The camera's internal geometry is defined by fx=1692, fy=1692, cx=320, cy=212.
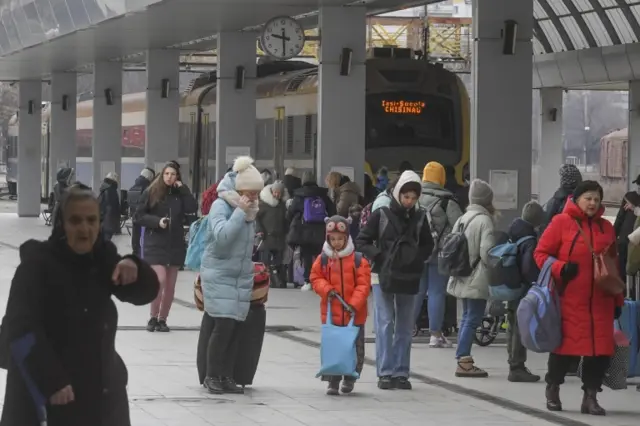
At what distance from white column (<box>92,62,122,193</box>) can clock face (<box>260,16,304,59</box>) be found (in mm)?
14865

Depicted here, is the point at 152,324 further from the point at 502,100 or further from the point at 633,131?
the point at 633,131

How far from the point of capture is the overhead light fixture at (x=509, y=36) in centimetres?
2108

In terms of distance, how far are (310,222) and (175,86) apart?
1343 cm

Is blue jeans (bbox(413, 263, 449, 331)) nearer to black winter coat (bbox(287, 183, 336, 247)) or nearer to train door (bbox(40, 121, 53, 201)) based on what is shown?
black winter coat (bbox(287, 183, 336, 247))

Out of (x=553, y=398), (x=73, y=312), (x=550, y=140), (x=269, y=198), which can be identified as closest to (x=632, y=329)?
(x=553, y=398)

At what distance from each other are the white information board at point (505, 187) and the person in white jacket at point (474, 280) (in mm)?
7016

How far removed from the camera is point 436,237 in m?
15.8

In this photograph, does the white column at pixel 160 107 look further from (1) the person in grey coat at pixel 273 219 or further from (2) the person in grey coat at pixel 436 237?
(2) the person in grey coat at pixel 436 237

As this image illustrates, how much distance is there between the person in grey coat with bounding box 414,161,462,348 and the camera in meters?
15.8

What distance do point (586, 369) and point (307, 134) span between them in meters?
17.7

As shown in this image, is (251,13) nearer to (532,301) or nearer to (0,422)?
(532,301)

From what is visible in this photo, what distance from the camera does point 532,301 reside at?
454 inches

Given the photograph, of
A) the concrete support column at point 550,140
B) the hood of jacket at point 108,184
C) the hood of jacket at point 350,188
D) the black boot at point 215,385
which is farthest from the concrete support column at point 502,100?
the concrete support column at point 550,140

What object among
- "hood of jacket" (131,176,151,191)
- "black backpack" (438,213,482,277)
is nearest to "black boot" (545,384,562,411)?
"black backpack" (438,213,482,277)
